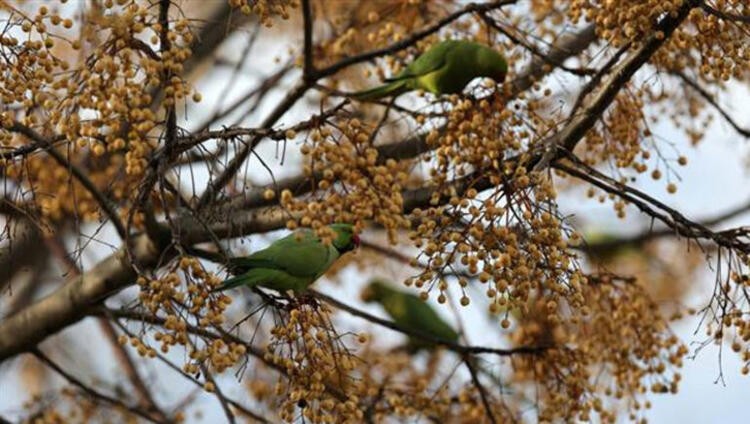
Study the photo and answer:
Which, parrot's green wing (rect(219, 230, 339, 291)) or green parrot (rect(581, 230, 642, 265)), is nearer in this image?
parrot's green wing (rect(219, 230, 339, 291))

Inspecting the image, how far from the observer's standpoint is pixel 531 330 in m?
5.51

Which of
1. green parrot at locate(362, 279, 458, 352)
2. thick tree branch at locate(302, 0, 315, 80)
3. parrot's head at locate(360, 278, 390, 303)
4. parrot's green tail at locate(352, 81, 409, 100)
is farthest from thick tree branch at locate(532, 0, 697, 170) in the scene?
parrot's head at locate(360, 278, 390, 303)

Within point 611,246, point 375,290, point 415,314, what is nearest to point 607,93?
point 415,314

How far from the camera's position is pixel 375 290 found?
26.3ft

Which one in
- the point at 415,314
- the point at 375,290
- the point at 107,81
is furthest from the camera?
Answer: the point at 375,290

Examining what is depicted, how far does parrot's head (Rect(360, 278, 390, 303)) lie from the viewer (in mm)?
7965

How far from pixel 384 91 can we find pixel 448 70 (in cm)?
31

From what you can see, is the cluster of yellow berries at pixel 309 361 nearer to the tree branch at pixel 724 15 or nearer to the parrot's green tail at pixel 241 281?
the parrot's green tail at pixel 241 281

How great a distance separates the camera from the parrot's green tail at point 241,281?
3.59 meters

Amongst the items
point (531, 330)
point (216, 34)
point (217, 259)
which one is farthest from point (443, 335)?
point (217, 259)

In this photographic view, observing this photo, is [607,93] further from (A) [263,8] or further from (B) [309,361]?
(B) [309,361]

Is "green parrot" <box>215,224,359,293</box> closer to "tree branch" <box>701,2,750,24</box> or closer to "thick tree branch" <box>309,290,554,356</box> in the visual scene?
"thick tree branch" <box>309,290,554,356</box>

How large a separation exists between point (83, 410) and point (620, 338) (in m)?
2.59

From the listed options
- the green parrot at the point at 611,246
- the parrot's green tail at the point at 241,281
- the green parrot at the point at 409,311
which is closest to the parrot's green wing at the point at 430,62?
the parrot's green tail at the point at 241,281
